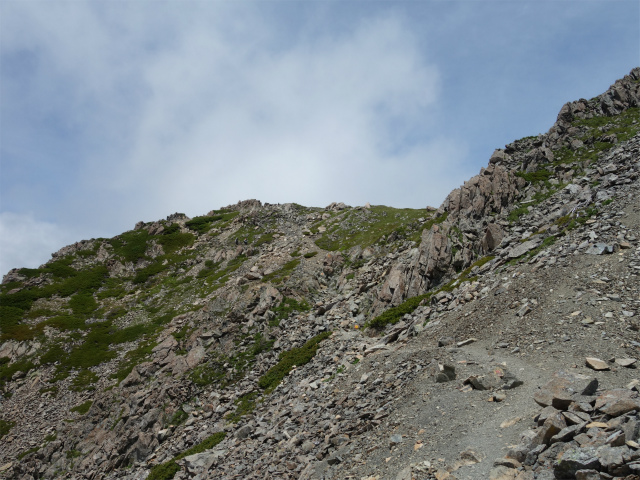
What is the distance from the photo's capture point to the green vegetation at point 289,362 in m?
32.5

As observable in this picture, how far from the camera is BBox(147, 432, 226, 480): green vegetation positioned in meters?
26.4

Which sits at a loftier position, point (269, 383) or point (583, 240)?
point (583, 240)

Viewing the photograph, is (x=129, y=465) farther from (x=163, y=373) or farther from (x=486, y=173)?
(x=486, y=173)

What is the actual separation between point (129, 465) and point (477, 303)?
1243 inches

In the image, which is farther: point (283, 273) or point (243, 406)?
point (283, 273)

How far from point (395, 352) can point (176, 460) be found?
17866 millimetres

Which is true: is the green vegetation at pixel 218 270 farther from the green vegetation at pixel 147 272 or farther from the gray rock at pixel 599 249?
the gray rock at pixel 599 249

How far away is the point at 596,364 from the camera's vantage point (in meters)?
15.9

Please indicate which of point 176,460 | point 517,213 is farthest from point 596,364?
point 176,460

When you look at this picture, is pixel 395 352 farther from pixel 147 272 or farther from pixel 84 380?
pixel 147 272

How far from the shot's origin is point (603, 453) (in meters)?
9.47

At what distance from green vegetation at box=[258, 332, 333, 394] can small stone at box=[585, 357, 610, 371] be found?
20.7 meters

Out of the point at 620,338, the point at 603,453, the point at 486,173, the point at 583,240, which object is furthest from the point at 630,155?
the point at 603,453

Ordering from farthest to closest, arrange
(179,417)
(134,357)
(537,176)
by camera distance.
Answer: (134,357), (537,176), (179,417)
